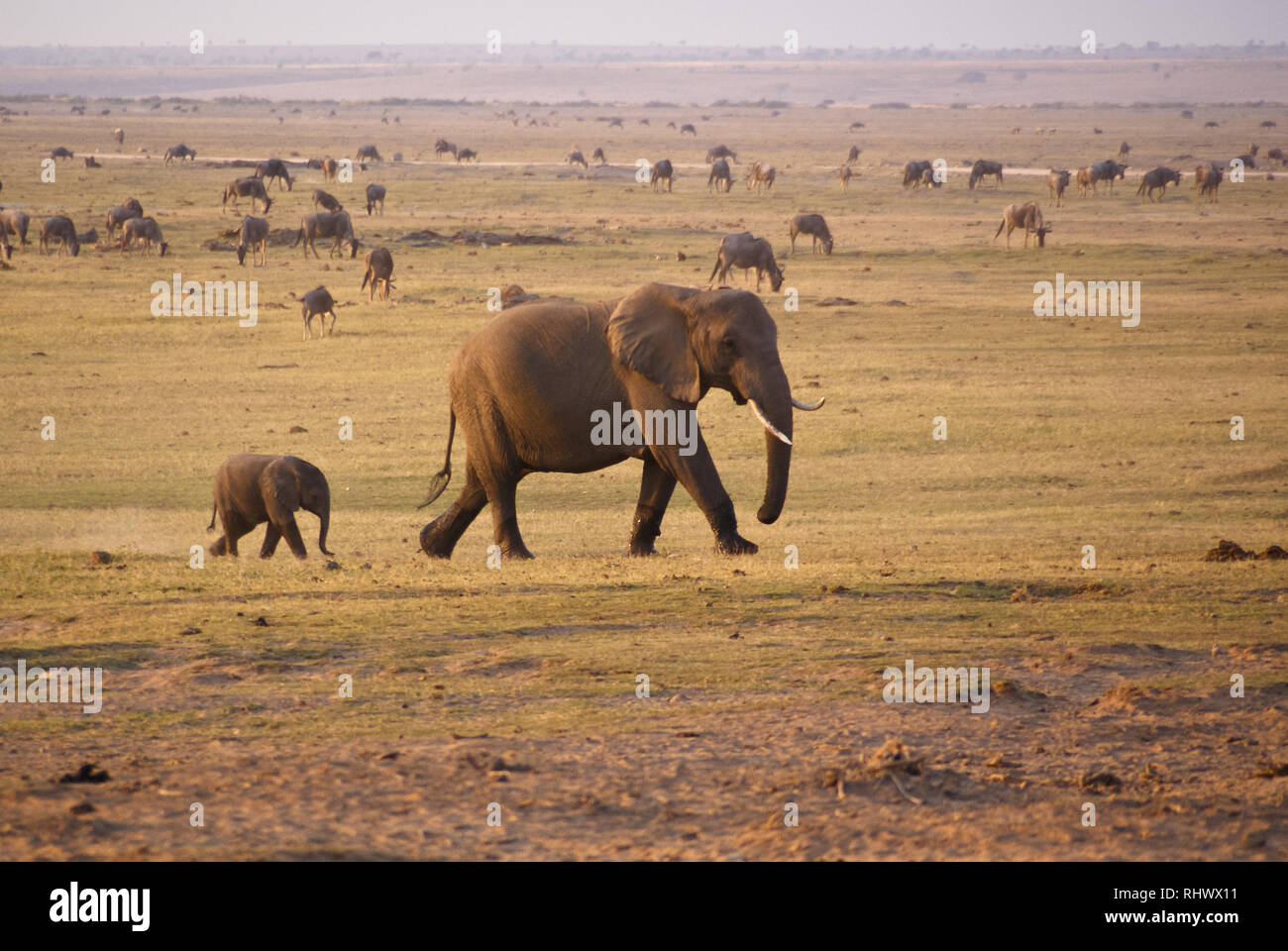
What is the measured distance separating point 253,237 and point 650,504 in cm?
2422

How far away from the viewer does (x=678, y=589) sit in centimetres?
1036

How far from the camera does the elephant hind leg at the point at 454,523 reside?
13.2 metres

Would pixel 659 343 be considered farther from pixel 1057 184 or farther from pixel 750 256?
pixel 1057 184

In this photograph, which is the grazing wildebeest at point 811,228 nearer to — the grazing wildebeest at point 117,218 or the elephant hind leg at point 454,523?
the grazing wildebeest at point 117,218

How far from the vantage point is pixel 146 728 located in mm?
7465

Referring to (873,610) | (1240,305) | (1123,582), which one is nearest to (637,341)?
(873,610)

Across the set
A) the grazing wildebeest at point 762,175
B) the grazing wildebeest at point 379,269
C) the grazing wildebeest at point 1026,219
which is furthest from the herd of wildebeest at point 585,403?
the grazing wildebeest at point 762,175

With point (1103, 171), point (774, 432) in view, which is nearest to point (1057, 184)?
point (1103, 171)

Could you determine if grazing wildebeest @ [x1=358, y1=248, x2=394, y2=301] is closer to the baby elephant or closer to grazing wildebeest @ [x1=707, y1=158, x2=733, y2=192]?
the baby elephant

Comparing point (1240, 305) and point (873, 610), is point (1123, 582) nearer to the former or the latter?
point (873, 610)

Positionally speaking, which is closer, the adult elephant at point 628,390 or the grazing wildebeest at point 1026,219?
the adult elephant at point 628,390

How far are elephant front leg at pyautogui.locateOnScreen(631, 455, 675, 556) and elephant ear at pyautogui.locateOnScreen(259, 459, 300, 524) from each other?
317cm

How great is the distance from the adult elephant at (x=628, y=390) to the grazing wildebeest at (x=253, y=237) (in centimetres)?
2254
